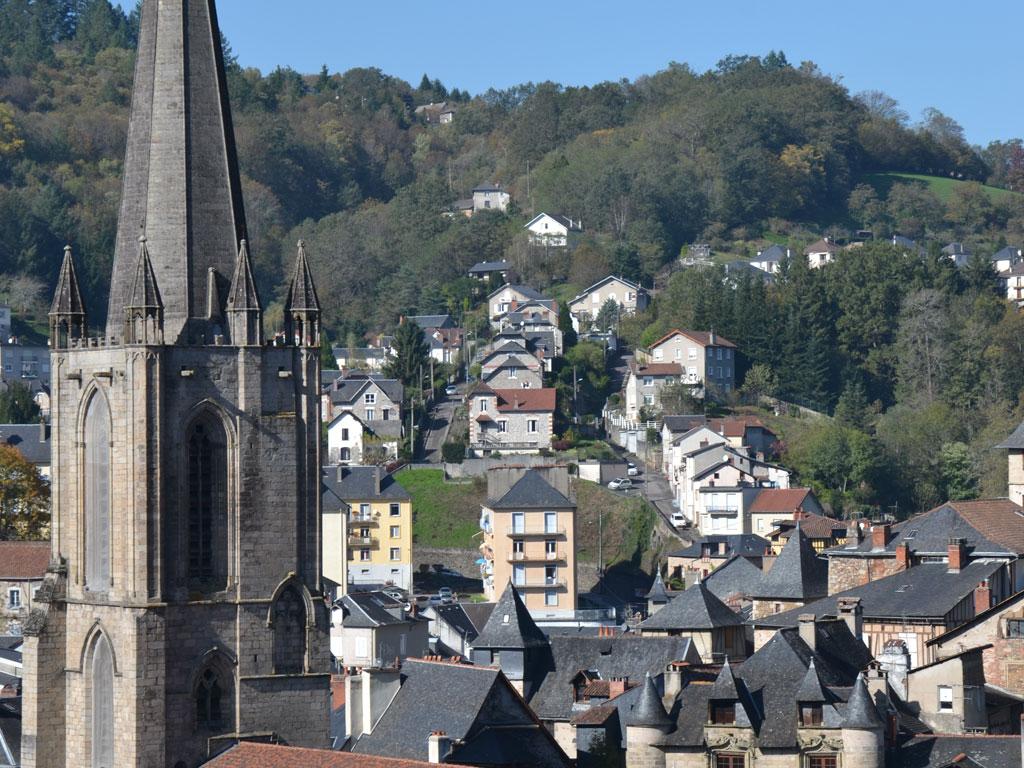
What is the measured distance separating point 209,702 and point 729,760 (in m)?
14.1

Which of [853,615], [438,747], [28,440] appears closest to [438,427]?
[28,440]

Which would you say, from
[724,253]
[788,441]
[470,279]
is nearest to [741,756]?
[788,441]

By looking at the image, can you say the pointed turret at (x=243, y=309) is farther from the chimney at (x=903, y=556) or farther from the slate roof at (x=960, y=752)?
the chimney at (x=903, y=556)

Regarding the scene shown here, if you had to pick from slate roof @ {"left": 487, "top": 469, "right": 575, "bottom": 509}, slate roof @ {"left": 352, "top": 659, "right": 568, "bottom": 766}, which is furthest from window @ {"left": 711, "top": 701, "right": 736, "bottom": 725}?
slate roof @ {"left": 487, "top": 469, "right": 575, "bottom": 509}

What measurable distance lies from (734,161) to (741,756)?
149 metres

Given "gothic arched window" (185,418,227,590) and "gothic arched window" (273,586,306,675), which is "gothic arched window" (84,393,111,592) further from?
"gothic arched window" (273,586,306,675)

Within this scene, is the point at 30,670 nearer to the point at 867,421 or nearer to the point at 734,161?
the point at 867,421

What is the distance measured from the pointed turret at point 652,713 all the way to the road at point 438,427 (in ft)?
253

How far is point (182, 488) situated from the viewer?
35.3 m

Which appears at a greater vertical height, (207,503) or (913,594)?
(207,503)

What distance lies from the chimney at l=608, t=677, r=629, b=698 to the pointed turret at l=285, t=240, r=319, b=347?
18754 millimetres

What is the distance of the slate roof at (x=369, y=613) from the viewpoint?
70000mm

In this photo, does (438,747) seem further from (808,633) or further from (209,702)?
(808,633)

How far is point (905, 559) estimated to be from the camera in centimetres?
6103
